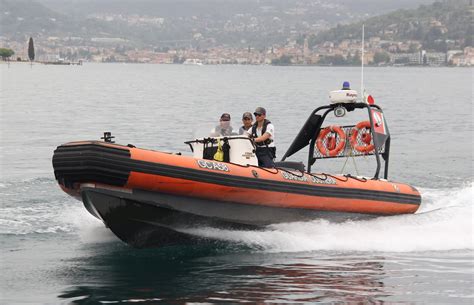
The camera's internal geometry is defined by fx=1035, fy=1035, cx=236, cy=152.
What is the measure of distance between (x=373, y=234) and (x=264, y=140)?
2134 mm

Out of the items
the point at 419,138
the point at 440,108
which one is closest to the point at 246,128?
the point at 419,138

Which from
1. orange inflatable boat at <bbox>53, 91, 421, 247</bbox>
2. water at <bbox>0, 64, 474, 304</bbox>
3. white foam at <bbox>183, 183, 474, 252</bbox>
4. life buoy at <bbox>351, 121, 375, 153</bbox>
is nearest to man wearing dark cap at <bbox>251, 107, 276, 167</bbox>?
orange inflatable boat at <bbox>53, 91, 421, 247</bbox>

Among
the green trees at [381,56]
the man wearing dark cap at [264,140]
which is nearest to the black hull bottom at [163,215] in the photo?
the man wearing dark cap at [264,140]

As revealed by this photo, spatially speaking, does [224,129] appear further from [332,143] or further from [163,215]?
[332,143]

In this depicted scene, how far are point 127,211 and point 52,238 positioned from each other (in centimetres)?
198

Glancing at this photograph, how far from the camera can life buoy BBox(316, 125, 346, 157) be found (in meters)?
16.3

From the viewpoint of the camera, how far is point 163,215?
1300 centimetres

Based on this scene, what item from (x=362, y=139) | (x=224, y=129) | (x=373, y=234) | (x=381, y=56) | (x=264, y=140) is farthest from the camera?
(x=381, y=56)

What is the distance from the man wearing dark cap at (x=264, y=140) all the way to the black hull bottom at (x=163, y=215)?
2.85 feet

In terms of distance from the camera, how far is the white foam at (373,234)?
45.2ft

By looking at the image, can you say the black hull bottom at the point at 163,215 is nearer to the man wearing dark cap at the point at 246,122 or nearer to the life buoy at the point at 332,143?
the man wearing dark cap at the point at 246,122

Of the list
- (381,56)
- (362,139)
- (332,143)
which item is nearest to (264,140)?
(332,143)

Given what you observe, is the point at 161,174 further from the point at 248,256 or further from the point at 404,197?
the point at 404,197

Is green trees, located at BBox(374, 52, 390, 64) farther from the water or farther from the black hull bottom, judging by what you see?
the black hull bottom
